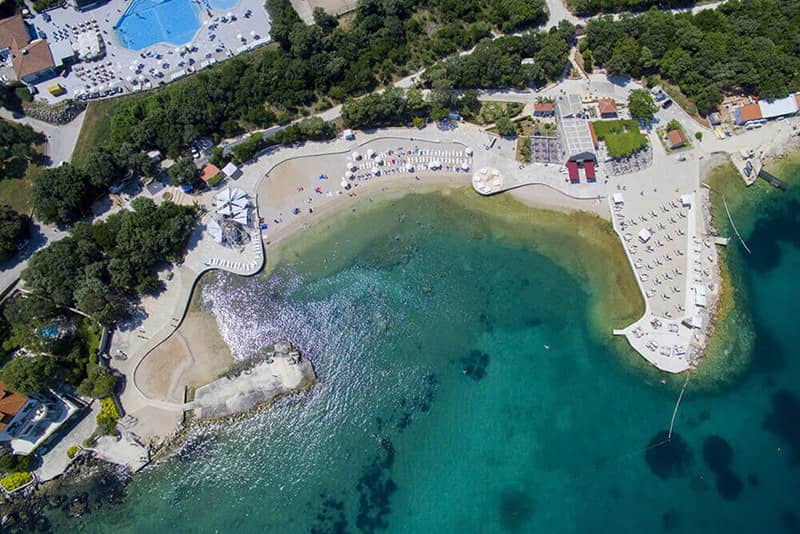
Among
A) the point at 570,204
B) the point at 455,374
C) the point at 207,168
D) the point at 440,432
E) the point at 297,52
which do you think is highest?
the point at 297,52

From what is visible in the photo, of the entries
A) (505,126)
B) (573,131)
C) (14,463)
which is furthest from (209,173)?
(573,131)

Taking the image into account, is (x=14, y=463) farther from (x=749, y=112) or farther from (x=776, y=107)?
(x=776, y=107)

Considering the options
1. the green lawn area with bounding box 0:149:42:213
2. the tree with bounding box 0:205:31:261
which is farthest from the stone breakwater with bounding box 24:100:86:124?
the tree with bounding box 0:205:31:261

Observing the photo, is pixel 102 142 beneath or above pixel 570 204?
above

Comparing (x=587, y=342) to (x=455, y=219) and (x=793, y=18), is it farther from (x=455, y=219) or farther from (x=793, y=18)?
(x=793, y=18)

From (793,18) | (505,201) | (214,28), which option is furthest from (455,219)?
(793,18)

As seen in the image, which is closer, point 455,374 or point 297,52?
point 455,374
